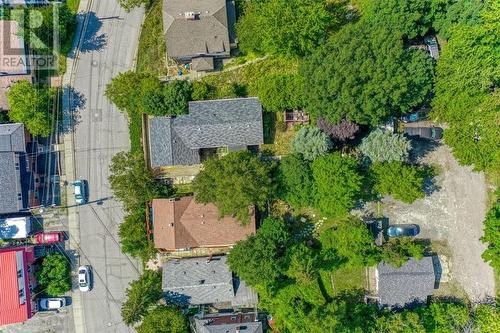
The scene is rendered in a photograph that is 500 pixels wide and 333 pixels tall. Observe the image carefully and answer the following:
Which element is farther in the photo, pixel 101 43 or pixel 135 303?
pixel 101 43

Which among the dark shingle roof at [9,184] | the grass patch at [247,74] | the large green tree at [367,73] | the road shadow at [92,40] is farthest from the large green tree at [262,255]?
the road shadow at [92,40]

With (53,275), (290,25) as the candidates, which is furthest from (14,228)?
(290,25)

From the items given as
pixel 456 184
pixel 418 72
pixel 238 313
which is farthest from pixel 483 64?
pixel 238 313

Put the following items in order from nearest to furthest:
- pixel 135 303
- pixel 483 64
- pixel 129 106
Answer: pixel 483 64 → pixel 135 303 → pixel 129 106

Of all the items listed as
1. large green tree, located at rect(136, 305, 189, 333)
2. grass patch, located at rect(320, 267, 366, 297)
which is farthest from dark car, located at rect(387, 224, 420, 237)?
large green tree, located at rect(136, 305, 189, 333)

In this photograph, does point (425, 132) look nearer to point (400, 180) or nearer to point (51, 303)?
point (400, 180)

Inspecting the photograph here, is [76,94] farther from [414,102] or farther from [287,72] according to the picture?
[414,102]
